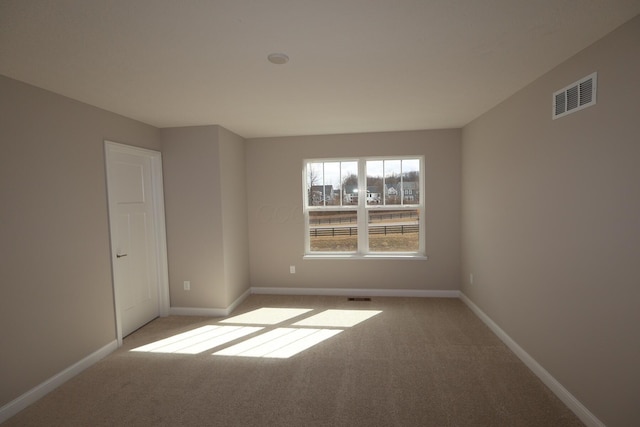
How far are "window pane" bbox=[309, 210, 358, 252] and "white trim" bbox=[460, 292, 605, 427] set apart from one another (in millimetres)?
2118

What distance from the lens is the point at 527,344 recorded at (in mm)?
2727

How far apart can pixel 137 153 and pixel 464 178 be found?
13.5ft

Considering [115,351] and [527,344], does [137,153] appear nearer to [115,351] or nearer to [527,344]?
[115,351]

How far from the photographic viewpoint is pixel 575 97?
2082 mm

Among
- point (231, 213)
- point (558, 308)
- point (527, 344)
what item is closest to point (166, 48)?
point (231, 213)

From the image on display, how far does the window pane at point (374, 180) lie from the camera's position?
466cm

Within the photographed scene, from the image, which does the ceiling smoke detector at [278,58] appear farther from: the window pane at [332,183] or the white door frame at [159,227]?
the window pane at [332,183]

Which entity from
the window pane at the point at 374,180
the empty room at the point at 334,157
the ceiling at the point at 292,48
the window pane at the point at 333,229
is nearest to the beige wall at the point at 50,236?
the empty room at the point at 334,157

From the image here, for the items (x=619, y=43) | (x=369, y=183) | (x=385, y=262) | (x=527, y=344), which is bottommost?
(x=527, y=344)

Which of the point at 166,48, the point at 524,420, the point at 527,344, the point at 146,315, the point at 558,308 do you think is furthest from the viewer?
the point at 146,315

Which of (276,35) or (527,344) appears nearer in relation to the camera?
(276,35)

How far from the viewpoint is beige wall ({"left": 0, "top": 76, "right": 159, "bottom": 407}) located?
7.30ft

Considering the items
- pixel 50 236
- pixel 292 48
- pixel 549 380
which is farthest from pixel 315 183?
pixel 549 380

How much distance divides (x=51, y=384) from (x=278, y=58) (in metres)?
3.05
